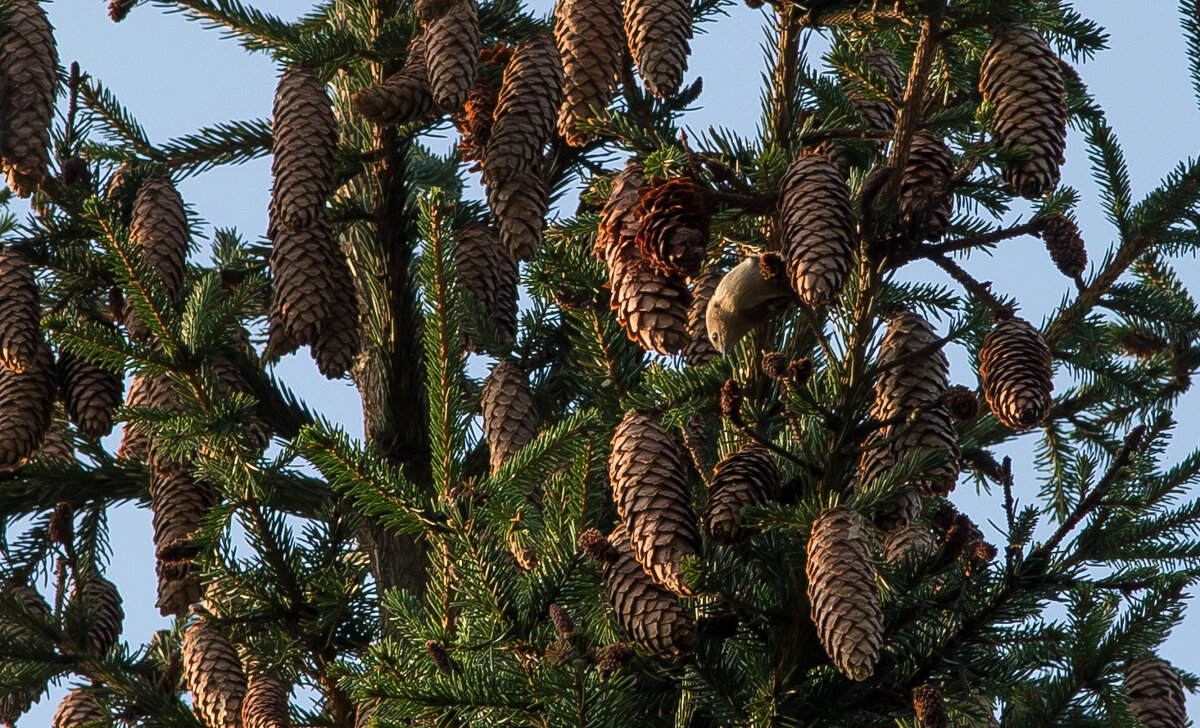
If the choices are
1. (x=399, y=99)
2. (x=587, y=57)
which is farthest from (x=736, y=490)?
(x=399, y=99)

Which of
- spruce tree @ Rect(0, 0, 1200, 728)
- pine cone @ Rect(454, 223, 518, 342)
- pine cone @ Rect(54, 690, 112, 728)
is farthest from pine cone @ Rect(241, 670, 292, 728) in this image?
pine cone @ Rect(454, 223, 518, 342)

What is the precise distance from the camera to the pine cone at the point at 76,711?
405cm

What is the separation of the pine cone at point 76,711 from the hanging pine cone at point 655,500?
6.56 ft

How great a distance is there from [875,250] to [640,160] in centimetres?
56

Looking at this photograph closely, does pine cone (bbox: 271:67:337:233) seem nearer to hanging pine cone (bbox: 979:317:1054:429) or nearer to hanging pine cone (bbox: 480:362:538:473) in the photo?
hanging pine cone (bbox: 480:362:538:473)

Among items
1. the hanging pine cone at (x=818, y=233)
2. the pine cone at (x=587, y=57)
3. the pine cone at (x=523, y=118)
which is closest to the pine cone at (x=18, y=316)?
the pine cone at (x=523, y=118)

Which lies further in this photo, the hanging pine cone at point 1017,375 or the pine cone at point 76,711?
the pine cone at point 76,711

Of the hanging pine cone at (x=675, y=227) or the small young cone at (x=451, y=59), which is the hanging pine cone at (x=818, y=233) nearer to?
the hanging pine cone at (x=675, y=227)

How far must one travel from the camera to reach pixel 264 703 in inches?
139

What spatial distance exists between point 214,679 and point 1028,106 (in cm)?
240

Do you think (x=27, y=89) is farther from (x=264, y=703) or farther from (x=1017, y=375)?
(x=1017, y=375)

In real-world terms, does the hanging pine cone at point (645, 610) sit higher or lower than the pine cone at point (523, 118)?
lower

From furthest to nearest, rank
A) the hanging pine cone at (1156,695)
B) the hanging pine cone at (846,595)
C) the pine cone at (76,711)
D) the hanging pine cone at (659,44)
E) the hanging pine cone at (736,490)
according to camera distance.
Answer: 1. the pine cone at (76,711)
2. the hanging pine cone at (1156,695)
3. the hanging pine cone at (659,44)
4. the hanging pine cone at (736,490)
5. the hanging pine cone at (846,595)

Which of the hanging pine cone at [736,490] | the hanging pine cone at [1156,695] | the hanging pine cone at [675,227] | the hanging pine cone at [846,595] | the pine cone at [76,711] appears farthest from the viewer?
the pine cone at [76,711]
